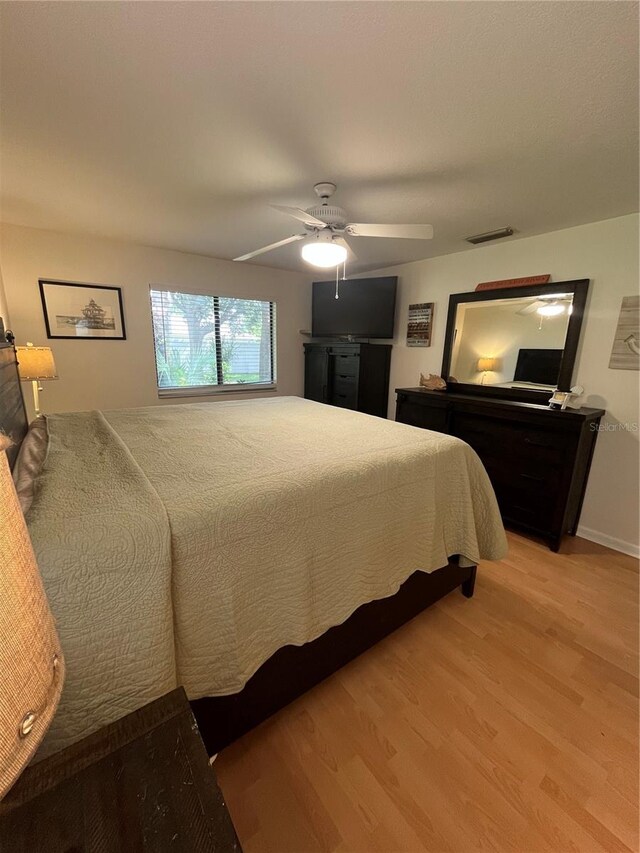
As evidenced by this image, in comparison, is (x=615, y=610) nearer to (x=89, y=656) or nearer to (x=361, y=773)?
(x=361, y=773)

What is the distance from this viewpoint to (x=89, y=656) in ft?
2.54

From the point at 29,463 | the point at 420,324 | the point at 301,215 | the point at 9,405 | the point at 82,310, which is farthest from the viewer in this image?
the point at 420,324

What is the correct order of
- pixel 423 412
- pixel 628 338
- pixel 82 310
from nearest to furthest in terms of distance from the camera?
1. pixel 628 338
2. pixel 82 310
3. pixel 423 412

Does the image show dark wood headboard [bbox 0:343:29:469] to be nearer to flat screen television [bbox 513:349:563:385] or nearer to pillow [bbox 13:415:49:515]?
pillow [bbox 13:415:49:515]

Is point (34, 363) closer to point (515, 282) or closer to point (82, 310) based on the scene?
point (82, 310)

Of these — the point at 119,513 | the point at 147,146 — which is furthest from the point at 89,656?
the point at 147,146

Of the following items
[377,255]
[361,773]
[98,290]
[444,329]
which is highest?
[377,255]

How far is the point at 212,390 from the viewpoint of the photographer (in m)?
3.93

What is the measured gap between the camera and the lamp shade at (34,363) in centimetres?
227

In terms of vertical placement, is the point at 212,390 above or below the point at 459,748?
above

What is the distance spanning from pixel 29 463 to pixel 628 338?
3.46m

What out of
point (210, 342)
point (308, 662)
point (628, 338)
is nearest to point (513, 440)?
point (628, 338)

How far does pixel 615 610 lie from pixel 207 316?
13.8 feet

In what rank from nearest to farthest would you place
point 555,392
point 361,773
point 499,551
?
point 361,773, point 499,551, point 555,392
